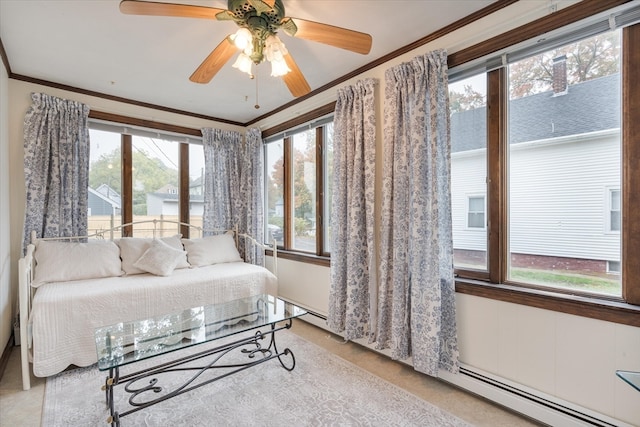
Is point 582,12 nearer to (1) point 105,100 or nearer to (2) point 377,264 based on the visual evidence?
(2) point 377,264

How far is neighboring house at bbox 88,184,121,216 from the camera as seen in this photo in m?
3.37

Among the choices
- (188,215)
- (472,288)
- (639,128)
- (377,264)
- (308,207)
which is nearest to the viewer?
(639,128)

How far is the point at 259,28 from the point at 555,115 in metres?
1.81

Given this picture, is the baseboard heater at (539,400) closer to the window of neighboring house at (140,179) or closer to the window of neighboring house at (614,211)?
the window of neighboring house at (614,211)

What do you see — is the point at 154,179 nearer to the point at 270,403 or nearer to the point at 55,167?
the point at 55,167

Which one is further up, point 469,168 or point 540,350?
point 469,168

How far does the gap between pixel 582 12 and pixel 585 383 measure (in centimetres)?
194

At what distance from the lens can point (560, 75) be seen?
1844 millimetres

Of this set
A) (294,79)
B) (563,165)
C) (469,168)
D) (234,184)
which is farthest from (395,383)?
(234,184)

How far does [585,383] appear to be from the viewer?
5.29 feet

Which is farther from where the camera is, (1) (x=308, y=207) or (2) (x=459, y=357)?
(1) (x=308, y=207)

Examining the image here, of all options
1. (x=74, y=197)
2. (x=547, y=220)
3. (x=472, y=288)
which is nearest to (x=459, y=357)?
(x=472, y=288)

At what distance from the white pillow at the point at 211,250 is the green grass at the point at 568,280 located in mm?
2974

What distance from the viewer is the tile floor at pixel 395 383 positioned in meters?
1.81
